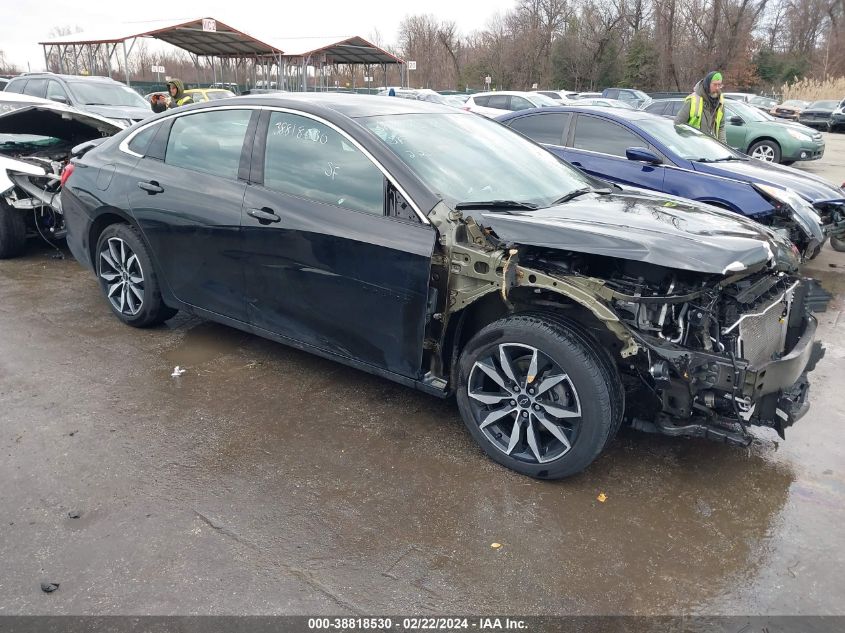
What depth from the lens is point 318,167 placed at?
3537 mm

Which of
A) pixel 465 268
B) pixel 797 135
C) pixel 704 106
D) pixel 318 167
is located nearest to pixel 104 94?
pixel 704 106

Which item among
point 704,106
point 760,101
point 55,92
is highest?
point 760,101

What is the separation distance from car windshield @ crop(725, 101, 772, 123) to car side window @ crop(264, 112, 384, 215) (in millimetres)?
13504

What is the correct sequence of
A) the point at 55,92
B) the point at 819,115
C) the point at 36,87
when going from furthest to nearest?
1. the point at 819,115
2. the point at 36,87
3. the point at 55,92

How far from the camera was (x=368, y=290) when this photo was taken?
3318 mm

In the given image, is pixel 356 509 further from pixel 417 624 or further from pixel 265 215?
pixel 265 215

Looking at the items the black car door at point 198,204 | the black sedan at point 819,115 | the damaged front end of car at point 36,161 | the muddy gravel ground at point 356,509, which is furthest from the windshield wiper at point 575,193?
the black sedan at point 819,115

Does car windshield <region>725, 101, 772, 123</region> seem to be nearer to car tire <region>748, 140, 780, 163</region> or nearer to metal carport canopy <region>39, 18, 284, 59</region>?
car tire <region>748, 140, 780, 163</region>

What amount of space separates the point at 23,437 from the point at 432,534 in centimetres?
219

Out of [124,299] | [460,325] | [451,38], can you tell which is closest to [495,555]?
[460,325]

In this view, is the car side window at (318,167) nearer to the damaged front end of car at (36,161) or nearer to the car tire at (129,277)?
the car tire at (129,277)

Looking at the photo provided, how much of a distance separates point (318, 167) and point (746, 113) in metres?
14.0

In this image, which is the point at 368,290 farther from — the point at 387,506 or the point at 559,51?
the point at 559,51

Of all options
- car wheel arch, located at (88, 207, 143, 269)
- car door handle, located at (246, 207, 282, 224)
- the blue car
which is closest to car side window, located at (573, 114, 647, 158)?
the blue car
